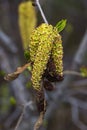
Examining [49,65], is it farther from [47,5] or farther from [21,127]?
[47,5]

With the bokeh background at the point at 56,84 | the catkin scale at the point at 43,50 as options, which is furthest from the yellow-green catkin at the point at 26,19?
the catkin scale at the point at 43,50

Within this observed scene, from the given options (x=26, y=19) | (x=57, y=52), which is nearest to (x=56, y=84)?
(x=26, y=19)

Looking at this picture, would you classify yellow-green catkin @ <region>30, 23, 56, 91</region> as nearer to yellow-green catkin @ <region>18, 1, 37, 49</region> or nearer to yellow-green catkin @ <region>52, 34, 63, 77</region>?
yellow-green catkin @ <region>52, 34, 63, 77</region>

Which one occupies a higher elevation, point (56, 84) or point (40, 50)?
point (56, 84)

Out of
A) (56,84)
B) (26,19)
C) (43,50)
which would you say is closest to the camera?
(43,50)

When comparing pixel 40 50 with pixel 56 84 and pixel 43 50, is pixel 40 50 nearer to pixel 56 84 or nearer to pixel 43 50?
pixel 43 50

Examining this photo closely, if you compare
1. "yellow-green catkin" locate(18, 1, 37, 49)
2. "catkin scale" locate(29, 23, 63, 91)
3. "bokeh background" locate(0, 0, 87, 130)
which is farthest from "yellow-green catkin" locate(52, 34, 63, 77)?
"bokeh background" locate(0, 0, 87, 130)
